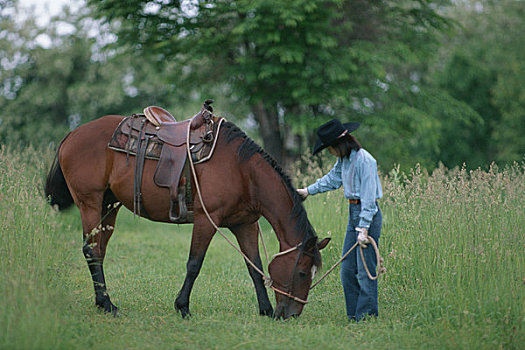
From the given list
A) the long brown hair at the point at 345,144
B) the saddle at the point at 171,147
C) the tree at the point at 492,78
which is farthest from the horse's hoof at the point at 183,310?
the tree at the point at 492,78

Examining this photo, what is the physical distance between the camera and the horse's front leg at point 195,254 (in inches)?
185

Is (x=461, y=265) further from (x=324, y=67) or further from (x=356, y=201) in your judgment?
(x=324, y=67)

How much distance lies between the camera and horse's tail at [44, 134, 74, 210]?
5.37 metres

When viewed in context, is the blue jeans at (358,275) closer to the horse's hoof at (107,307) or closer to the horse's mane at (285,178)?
the horse's mane at (285,178)

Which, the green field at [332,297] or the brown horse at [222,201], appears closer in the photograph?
the green field at [332,297]

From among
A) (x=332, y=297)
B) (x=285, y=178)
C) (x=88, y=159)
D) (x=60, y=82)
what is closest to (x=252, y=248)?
(x=285, y=178)

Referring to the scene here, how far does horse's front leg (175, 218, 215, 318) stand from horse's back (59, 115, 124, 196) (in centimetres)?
116

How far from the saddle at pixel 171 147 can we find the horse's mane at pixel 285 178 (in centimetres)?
16

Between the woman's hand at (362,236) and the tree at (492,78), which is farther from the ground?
the woman's hand at (362,236)

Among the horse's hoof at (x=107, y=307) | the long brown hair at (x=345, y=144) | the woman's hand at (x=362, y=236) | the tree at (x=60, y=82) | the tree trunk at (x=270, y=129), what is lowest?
the tree at (x=60, y=82)

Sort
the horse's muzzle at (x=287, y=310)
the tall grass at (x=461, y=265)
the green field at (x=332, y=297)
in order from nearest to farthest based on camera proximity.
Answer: the green field at (x=332, y=297)
the tall grass at (x=461, y=265)
the horse's muzzle at (x=287, y=310)

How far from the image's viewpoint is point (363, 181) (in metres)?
4.43

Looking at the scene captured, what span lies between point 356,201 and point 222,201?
128cm

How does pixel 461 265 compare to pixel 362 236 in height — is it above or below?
below
